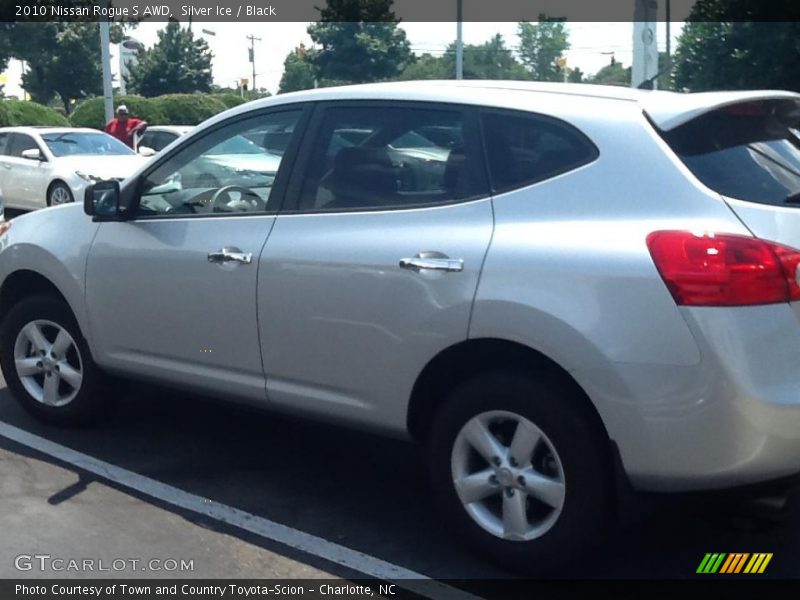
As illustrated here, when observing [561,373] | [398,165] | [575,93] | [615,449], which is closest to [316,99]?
[398,165]

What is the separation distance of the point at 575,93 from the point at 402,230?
2.83 feet

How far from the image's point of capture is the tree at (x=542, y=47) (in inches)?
2734

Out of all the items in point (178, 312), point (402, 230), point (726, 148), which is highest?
point (726, 148)

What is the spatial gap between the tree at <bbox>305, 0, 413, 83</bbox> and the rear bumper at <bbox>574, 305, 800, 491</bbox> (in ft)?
124

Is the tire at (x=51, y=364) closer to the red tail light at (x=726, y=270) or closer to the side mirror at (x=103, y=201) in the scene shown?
the side mirror at (x=103, y=201)

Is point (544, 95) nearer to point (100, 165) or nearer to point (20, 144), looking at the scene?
point (100, 165)

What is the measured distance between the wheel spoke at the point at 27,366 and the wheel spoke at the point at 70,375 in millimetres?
143

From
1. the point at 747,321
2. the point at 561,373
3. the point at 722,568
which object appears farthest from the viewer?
the point at 722,568

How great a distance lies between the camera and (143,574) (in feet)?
13.3

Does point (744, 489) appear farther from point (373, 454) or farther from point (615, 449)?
point (373, 454)

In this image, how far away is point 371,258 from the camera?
4238 millimetres

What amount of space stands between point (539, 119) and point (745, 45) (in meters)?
16.3

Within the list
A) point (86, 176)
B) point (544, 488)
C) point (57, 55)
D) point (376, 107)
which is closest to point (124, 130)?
point (86, 176)
